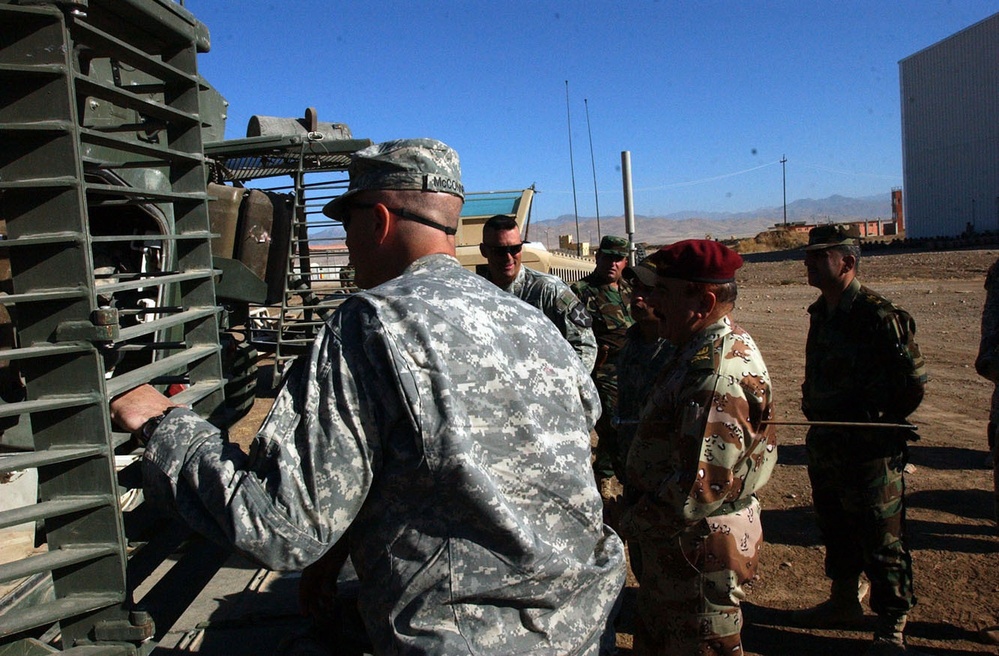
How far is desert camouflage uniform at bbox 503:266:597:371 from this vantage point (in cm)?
458

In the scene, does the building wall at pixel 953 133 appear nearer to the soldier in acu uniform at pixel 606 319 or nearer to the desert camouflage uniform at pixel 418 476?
the soldier in acu uniform at pixel 606 319

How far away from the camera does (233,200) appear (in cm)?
536

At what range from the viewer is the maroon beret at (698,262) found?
2643 mm

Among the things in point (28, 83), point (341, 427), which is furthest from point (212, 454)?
point (28, 83)

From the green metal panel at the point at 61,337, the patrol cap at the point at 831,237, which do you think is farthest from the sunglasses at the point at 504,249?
the green metal panel at the point at 61,337

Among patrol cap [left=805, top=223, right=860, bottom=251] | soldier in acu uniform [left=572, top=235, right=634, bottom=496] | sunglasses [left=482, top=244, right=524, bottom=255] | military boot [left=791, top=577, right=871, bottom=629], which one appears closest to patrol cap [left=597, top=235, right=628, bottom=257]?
soldier in acu uniform [left=572, top=235, right=634, bottom=496]

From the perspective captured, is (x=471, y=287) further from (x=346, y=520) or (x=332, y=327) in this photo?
(x=346, y=520)

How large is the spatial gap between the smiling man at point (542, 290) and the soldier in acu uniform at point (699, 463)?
1786 mm

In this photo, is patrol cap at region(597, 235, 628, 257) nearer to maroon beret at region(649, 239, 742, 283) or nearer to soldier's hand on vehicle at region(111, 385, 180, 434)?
maroon beret at region(649, 239, 742, 283)

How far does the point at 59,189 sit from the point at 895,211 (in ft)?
221

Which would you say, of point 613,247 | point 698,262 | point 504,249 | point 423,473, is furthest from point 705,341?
point 613,247

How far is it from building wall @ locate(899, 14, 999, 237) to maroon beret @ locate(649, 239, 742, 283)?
40.2 metres

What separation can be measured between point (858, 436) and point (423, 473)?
2.76 metres

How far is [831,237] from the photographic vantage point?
3.88 meters
